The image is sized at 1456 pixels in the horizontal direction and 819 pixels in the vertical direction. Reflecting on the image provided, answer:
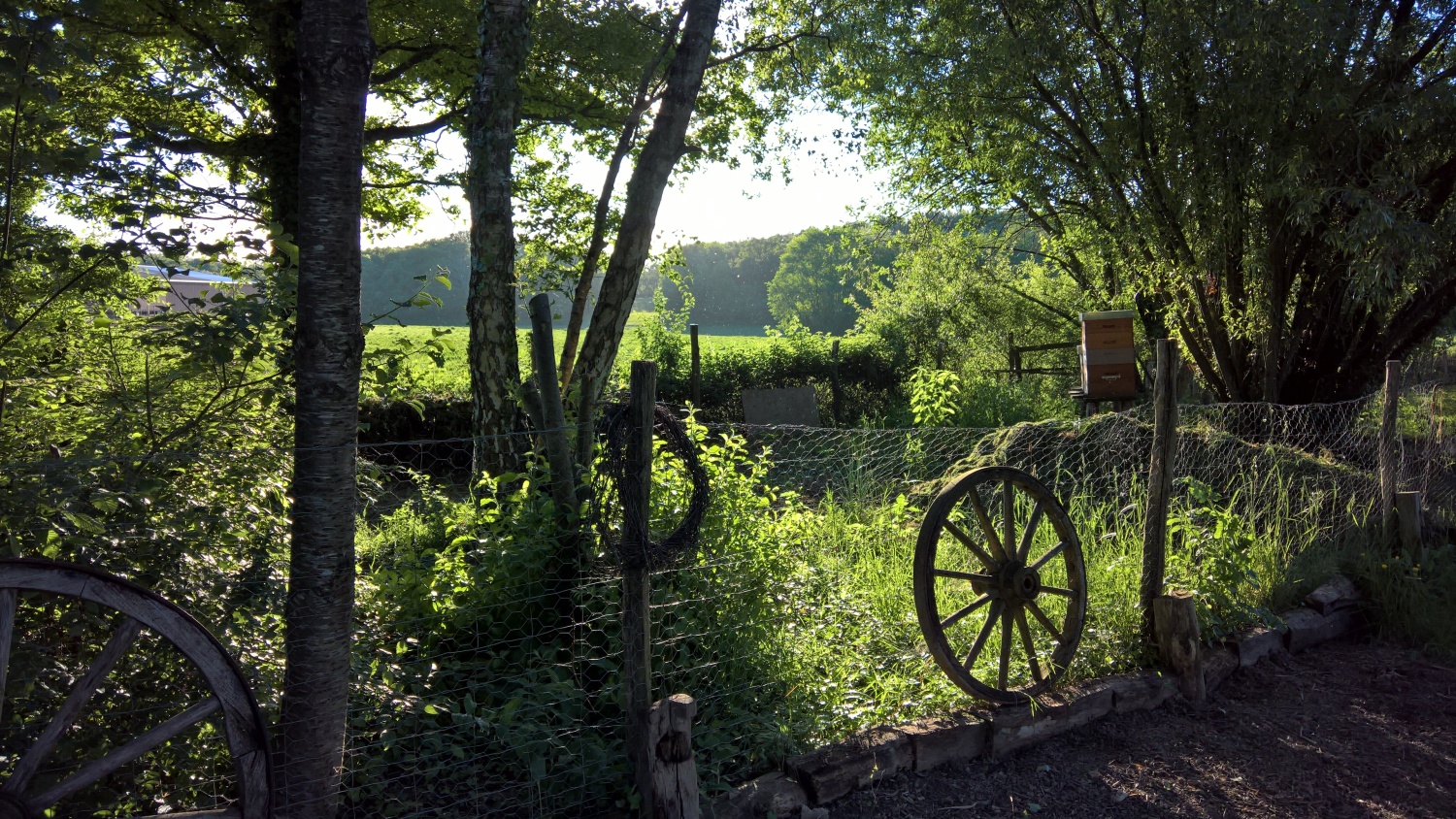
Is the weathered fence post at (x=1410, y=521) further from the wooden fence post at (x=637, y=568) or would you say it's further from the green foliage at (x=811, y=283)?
the green foliage at (x=811, y=283)

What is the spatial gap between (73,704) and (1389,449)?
26.4ft

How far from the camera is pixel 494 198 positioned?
5.85 meters

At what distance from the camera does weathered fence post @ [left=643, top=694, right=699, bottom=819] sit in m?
3.04

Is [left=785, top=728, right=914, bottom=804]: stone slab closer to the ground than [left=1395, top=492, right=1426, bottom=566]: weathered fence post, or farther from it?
closer to the ground

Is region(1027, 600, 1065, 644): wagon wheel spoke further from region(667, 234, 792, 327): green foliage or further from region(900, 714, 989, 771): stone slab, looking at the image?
region(667, 234, 792, 327): green foliage

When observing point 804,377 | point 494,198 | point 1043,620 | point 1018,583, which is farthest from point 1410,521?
point 804,377

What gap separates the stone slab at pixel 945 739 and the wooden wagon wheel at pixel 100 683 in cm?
256

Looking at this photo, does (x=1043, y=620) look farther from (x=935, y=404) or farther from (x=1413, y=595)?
(x=935, y=404)

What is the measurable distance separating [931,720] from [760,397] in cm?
1082

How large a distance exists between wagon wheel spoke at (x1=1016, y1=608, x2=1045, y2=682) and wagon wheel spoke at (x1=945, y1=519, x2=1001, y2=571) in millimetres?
267

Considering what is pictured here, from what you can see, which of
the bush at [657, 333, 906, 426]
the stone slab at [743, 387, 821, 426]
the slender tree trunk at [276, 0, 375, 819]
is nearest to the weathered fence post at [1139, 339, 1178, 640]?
the slender tree trunk at [276, 0, 375, 819]

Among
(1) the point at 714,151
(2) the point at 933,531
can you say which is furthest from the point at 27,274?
(1) the point at 714,151

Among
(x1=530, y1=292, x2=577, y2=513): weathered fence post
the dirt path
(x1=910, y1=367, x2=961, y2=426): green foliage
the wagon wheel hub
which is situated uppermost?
(x1=530, y1=292, x2=577, y2=513): weathered fence post

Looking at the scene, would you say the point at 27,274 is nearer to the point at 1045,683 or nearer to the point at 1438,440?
the point at 1045,683
